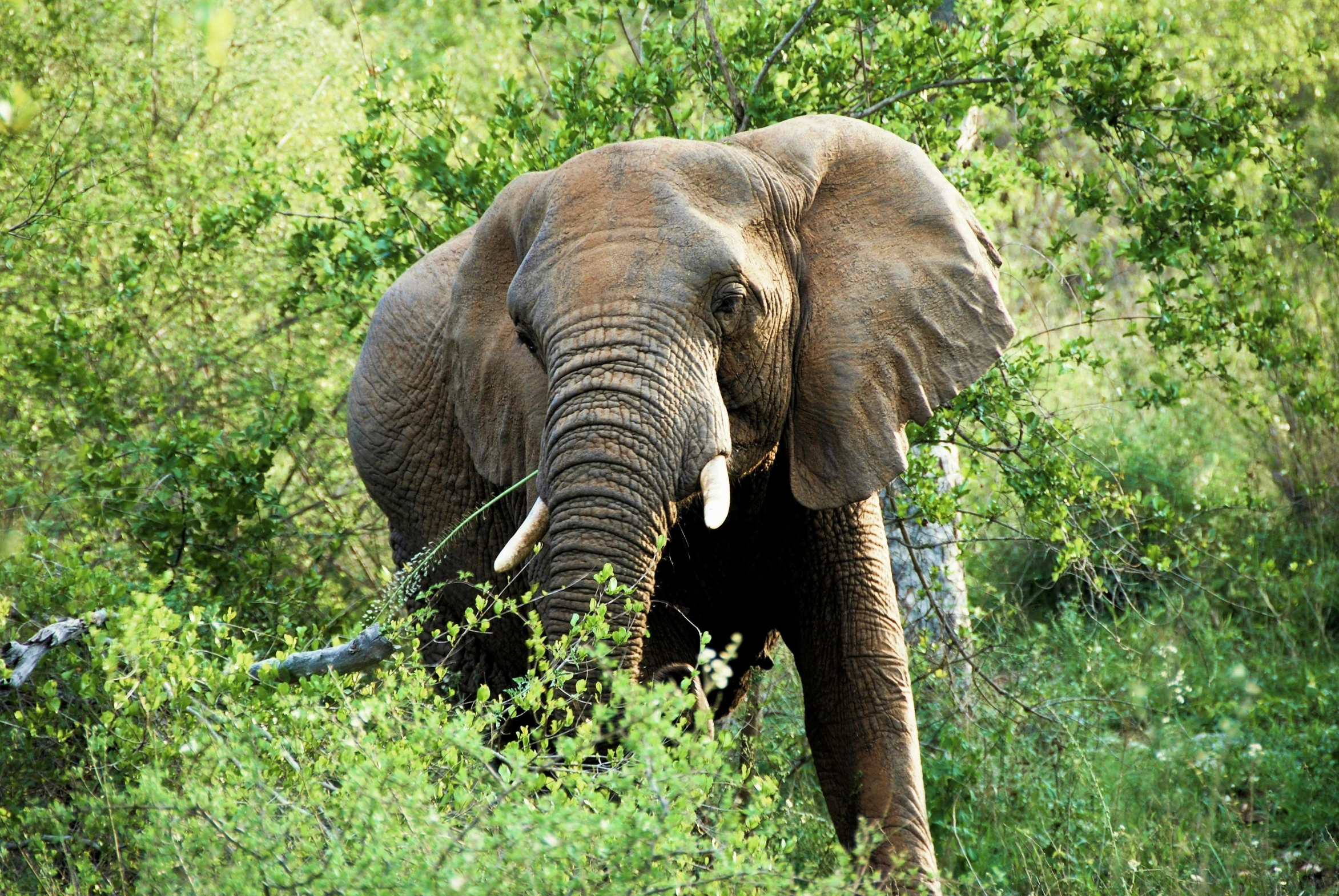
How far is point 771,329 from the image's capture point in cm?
445

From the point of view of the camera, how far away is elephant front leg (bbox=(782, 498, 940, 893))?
4793 mm

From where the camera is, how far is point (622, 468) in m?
4.04

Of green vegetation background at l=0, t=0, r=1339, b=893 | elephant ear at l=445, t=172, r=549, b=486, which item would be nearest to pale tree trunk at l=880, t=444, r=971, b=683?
green vegetation background at l=0, t=0, r=1339, b=893

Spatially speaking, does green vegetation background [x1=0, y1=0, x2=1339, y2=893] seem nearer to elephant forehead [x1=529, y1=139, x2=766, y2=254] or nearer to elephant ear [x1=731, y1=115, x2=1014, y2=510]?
elephant ear [x1=731, y1=115, x2=1014, y2=510]

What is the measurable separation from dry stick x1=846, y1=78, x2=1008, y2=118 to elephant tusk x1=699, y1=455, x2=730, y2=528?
246cm

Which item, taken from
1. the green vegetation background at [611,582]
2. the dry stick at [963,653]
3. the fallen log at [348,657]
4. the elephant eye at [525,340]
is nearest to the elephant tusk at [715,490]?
the green vegetation background at [611,582]

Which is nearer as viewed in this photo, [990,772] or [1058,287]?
[990,772]

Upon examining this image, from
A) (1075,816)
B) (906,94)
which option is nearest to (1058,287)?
(906,94)

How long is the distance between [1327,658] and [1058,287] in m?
5.65

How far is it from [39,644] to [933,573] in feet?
13.1

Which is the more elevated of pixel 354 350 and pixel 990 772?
pixel 354 350

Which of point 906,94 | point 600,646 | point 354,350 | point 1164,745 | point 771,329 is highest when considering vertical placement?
point 906,94

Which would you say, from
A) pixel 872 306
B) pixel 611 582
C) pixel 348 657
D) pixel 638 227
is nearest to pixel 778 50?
pixel 872 306

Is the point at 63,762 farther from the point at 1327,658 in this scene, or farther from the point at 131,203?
the point at 1327,658
